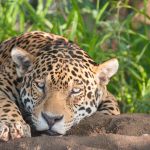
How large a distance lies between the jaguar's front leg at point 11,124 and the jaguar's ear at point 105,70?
88 cm

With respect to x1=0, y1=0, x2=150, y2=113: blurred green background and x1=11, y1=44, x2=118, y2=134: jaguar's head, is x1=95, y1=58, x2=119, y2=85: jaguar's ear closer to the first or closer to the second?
x1=11, y1=44, x2=118, y2=134: jaguar's head

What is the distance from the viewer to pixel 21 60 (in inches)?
274

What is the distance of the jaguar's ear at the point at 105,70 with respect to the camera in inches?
278

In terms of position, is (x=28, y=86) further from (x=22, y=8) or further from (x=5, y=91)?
(x=22, y=8)

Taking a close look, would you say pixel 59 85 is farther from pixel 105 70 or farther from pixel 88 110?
pixel 105 70

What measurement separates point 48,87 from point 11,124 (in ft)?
1.80

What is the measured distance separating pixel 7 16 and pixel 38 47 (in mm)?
2391

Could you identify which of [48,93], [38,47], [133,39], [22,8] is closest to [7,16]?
[22,8]

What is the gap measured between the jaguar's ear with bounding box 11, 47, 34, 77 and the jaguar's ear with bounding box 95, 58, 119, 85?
632 mm

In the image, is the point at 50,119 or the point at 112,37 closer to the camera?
the point at 50,119

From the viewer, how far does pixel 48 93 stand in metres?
6.49

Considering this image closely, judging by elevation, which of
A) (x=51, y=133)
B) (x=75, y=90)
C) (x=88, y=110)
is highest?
(x=75, y=90)

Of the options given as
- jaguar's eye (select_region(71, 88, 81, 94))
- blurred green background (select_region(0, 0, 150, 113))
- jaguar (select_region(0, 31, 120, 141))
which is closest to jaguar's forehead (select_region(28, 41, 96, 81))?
jaguar (select_region(0, 31, 120, 141))

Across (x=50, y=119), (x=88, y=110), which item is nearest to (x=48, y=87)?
(x=50, y=119)
